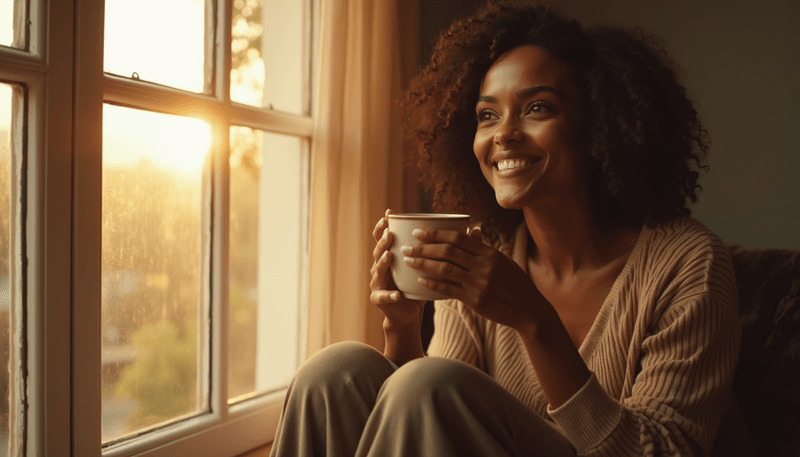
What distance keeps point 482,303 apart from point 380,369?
0.24m

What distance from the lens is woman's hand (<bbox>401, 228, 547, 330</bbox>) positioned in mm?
877

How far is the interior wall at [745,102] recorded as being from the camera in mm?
2061

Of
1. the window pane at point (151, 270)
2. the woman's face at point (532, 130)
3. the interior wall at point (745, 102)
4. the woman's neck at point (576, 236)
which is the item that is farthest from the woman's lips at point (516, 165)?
the interior wall at point (745, 102)

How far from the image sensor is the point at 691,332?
39.1 inches

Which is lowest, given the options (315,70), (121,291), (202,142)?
(121,291)

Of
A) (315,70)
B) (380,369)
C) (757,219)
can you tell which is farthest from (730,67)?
(380,369)

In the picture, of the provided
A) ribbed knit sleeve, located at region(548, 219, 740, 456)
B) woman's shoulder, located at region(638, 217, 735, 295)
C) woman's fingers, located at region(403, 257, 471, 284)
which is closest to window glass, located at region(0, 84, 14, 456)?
woman's fingers, located at region(403, 257, 471, 284)

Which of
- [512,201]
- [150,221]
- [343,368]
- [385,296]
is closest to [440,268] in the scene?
[385,296]

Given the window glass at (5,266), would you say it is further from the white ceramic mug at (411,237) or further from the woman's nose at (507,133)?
the woman's nose at (507,133)

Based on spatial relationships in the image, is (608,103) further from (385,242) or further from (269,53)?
(269,53)

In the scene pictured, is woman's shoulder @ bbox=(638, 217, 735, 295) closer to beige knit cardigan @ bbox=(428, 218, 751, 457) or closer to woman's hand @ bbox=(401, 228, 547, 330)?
beige knit cardigan @ bbox=(428, 218, 751, 457)

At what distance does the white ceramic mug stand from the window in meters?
0.65

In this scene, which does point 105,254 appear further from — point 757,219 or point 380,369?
point 757,219

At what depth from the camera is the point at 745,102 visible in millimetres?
2146
